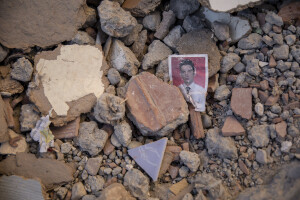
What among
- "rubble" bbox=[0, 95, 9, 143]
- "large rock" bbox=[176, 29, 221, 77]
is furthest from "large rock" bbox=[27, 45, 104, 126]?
"large rock" bbox=[176, 29, 221, 77]

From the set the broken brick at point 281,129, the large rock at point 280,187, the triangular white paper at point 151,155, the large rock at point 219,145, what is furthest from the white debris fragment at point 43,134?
the broken brick at point 281,129

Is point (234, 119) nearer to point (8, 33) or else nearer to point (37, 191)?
point (37, 191)

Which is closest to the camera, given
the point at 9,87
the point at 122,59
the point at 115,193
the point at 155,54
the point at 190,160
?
the point at 115,193

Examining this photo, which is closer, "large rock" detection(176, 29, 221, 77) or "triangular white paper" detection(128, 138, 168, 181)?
"triangular white paper" detection(128, 138, 168, 181)

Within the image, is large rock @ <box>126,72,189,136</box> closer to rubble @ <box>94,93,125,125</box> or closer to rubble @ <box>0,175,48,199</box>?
rubble @ <box>94,93,125,125</box>

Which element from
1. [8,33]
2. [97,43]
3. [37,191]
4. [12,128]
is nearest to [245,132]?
[97,43]

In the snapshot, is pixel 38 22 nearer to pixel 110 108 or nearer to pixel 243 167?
pixel 110 108

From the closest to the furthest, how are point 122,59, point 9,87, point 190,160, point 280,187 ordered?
point 280,187
point 190,160
point 9,87
point 122,59

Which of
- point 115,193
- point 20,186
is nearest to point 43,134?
point 20,186
